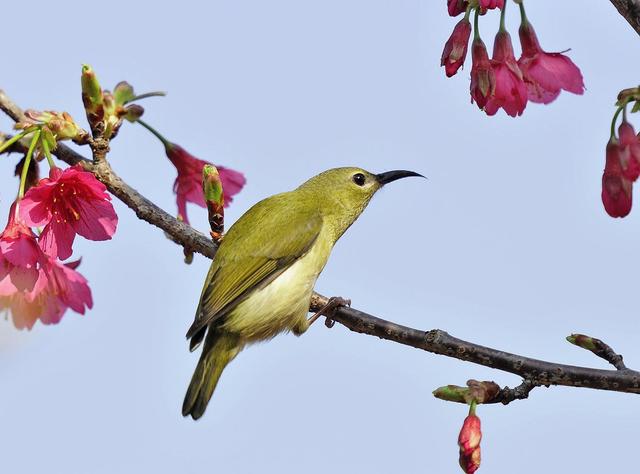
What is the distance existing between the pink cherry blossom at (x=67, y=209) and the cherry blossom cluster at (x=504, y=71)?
1.48 metres

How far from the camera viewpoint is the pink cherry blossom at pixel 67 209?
362 centimetres

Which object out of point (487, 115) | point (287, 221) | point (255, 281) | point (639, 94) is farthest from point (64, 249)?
point (639, 94)

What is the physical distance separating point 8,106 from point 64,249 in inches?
26.7

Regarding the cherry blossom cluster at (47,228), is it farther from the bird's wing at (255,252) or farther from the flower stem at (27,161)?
the bird's wing at (255,252)

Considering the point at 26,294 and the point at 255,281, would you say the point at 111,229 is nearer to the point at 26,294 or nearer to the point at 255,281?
the point at 26,294

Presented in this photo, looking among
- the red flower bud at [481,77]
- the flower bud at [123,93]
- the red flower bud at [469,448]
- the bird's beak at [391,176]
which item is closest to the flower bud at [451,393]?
the red flower bud at [469,448]

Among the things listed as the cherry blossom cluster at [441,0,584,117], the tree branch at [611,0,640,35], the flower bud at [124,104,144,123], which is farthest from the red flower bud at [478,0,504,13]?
the flower bud at [124,104,144,123]

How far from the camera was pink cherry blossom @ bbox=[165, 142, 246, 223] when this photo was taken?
15.5 feet

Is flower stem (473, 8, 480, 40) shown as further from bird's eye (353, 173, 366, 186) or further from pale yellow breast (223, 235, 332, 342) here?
bird's eye (353, 173, 366, 186)

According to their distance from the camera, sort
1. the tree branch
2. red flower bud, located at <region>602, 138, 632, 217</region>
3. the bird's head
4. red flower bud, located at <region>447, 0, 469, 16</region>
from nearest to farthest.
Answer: the tree branch
red flower bud, located at <region>602, 138, 632, 217</region>
red flower bud, located at <region>447, 0, 469, 16</region>
the bird's head

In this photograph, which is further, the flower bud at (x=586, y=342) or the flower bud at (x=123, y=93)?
the flower bud at (x=123, y=93)

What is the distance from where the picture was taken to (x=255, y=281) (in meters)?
4.63

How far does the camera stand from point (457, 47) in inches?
124

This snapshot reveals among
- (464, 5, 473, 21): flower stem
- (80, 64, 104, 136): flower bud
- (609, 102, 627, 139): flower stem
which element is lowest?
(609, 102, 627, 139): flower stem
